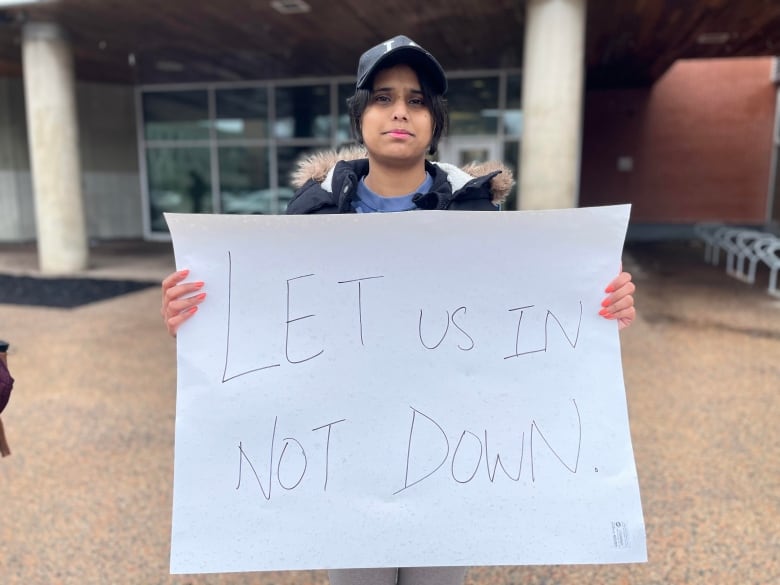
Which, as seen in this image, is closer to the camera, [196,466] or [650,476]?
[196,466]

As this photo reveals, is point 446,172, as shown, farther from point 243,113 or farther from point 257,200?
point 243,113

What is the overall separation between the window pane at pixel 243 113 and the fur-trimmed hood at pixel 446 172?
14.0 m

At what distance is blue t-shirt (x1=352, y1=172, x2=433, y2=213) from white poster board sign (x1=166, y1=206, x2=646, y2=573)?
172 millimetres

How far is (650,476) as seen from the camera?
3.21 metres

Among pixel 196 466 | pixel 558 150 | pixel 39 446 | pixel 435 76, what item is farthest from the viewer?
pixel 558 150

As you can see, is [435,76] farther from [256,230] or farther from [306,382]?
[306,382]

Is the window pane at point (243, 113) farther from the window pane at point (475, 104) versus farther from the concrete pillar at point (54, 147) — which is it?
the concrete pillar at point (54, 147)

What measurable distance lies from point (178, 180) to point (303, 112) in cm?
399

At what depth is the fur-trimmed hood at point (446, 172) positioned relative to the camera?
1567 mm

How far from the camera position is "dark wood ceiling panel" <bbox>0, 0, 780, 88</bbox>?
28.8 ft

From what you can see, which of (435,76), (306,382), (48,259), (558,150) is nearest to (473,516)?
(306,382)

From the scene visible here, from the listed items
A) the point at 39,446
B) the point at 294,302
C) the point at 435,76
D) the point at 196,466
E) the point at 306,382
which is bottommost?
the point at 39,446

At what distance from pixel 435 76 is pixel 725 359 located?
510 cm

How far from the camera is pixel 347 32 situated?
399 inches
